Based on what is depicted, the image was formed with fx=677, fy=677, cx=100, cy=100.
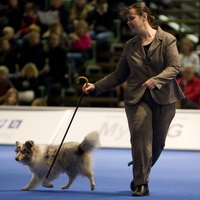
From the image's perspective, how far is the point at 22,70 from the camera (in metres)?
14.3

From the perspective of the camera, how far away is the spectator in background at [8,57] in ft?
49.4

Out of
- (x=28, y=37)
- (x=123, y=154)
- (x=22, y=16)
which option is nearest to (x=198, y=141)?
(x=123, y=154)

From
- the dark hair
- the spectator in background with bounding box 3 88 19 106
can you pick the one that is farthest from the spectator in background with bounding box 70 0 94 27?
the dark hair

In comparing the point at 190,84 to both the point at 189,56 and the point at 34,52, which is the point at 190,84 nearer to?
the point at 189,56

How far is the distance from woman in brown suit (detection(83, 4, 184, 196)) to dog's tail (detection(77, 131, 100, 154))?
1.76 feet

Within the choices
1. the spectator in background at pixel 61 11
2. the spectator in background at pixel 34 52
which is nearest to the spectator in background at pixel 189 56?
the spectator in background at pixel 34 52

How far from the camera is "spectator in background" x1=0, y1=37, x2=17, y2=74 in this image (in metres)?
15.1

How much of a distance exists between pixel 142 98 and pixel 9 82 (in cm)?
793

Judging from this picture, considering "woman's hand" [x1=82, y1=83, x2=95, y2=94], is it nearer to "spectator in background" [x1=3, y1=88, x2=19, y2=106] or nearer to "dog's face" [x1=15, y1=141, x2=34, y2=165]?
"dog's face" [x1=15, y1=141, x2=34, y2=165]

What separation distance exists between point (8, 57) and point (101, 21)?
7.30 feet

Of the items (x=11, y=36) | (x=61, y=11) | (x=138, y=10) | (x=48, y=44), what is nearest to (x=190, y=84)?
(x=48, y=44)

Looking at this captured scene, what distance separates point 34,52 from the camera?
48.3ft

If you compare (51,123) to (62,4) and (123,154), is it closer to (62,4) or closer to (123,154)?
(123,154)

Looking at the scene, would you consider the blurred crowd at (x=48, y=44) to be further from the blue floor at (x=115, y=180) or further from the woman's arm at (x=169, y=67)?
the woman's arm at (x=169, y=67)
